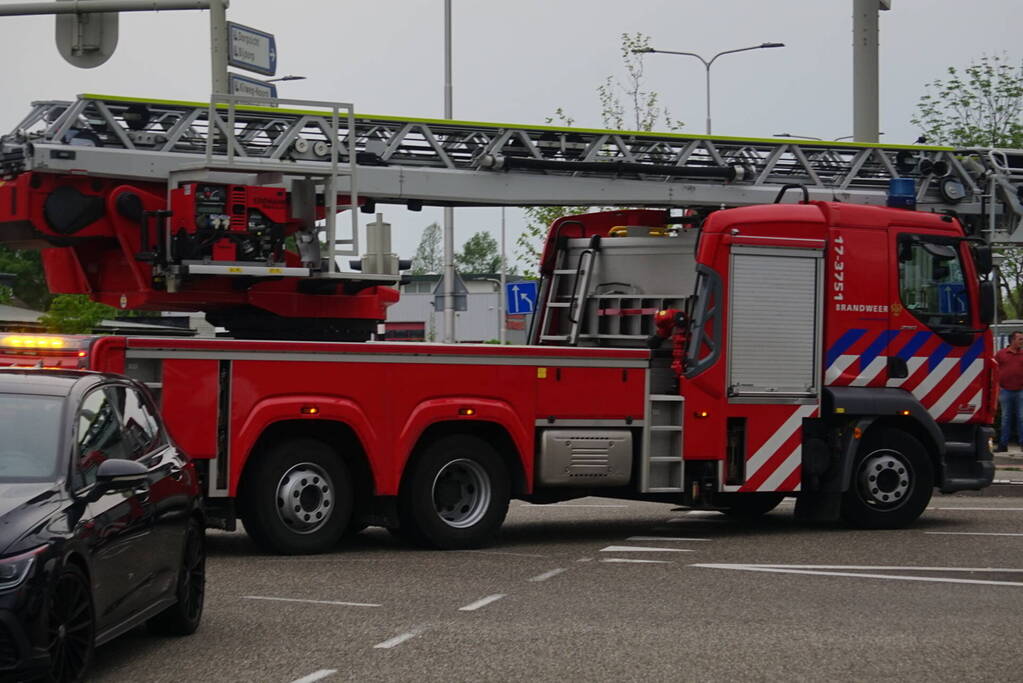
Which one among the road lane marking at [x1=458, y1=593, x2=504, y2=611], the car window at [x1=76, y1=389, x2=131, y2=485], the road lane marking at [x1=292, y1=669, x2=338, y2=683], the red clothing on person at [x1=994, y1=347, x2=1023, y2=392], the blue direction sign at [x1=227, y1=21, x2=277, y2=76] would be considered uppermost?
the blue direction sign at [x1=227, y1=21, x2=277, y2=76]

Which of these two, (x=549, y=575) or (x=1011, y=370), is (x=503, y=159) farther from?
(x=1011, y=370)

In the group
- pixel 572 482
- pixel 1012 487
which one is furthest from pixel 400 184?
pixel 1012 487

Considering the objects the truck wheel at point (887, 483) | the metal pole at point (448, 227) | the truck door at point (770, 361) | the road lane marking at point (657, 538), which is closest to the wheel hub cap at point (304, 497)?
the road lane marking at point (657, 538)

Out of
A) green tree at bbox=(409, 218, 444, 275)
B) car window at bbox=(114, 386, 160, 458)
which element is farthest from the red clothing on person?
green tree at bbox=(409, 218, 444, 275)

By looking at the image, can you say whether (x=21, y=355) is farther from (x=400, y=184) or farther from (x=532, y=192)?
(x=532, y=192)

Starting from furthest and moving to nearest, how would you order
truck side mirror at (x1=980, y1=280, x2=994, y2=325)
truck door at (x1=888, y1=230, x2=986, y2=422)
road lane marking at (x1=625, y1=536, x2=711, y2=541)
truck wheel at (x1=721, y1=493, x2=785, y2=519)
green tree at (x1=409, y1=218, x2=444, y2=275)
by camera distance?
green tree at (x1=409, y1=218, x2=444, y2=275) < truck wheel at (x1=721, y1=493, x2=785, y2=519) < truck side mirror at (x1=980, y1=280, x2=994, y2=325) < truck door at (x1=888, y1=230, x2=986, y2=422) < road lane marking at (x1=625, y1=536, x2=711, y2=541)

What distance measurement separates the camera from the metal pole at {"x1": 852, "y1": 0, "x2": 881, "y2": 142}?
2334cm

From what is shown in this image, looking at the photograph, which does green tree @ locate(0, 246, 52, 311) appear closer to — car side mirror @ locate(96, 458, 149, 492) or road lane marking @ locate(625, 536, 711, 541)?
road lane marking @ locate(625, 536, 711, 541)

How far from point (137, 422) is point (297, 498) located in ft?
13.2

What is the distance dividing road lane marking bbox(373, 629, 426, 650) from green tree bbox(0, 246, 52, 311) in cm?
5700

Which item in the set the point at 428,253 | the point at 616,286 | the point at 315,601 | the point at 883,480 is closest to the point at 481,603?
the point at 315,601

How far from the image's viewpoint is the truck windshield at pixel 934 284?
1560 centimetres

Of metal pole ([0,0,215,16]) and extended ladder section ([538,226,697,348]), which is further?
metal pole ([0,0,215,16])

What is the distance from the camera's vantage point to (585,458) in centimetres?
1412
